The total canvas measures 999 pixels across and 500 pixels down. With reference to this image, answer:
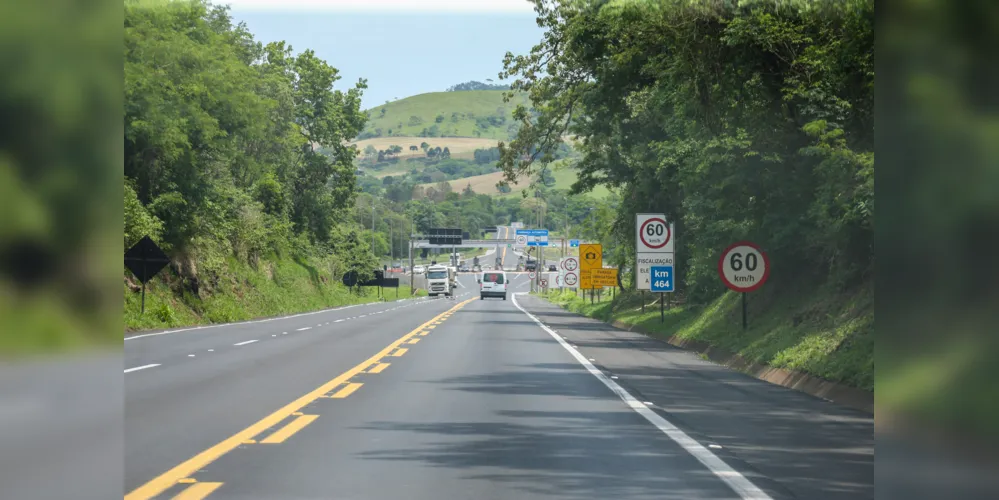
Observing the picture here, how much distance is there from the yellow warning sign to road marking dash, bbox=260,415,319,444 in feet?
158

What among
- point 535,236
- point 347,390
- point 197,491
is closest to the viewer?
point 197,491

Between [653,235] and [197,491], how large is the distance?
3065 cm

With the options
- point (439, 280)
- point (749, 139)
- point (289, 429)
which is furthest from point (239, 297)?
point (439, 280)

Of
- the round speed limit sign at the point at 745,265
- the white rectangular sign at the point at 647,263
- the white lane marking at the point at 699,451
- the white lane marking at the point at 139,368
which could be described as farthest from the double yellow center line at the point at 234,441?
the white rectangular sign at the point at 647,263

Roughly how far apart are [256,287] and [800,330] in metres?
44.0

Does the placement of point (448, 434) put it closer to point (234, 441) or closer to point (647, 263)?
point (234, 441)

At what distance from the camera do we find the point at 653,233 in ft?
124

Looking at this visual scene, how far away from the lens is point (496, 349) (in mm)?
27062

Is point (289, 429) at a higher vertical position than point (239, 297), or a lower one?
lower

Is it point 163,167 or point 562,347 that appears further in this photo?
point 163,167

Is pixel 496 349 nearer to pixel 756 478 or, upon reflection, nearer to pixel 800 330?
pixel 800 330

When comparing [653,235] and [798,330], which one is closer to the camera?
[798,330]
